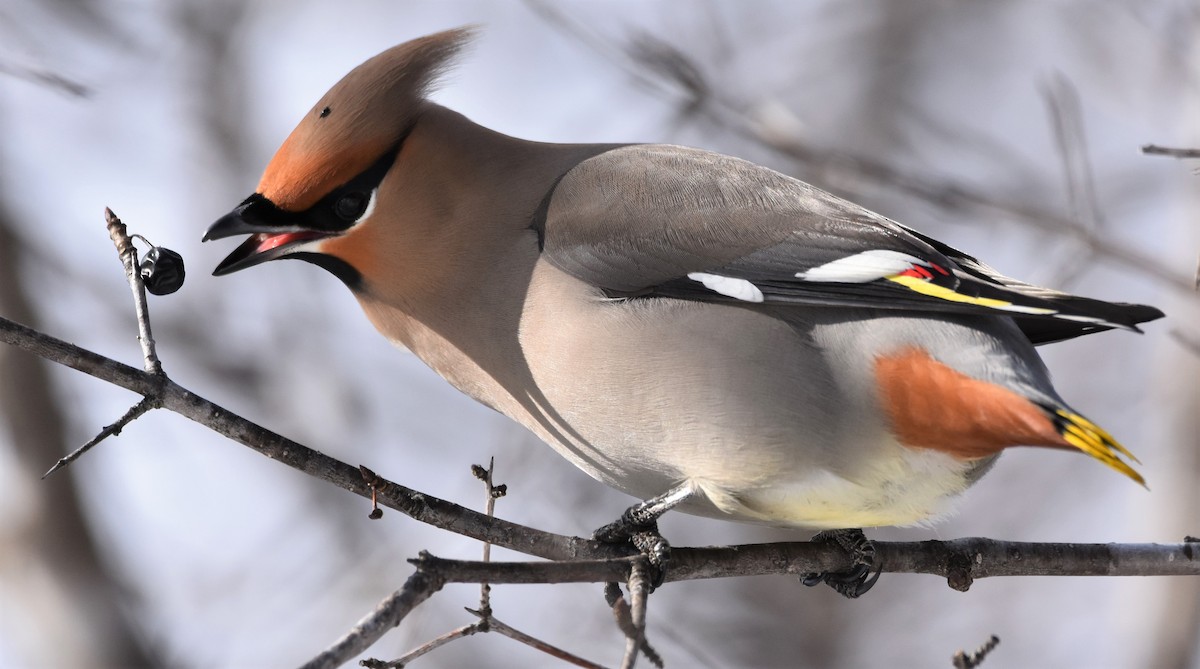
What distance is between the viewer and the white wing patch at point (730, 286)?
10.9 feet

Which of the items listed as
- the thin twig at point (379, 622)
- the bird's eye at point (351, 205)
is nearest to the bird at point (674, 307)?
the bird's eye at point (351, 205)

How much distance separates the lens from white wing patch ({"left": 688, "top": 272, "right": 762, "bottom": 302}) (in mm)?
3316

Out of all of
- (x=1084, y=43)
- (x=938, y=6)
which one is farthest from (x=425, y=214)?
(x=938, y=6)

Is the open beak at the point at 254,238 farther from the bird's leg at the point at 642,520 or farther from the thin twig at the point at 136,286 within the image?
the bird's leg at the point at 642,520

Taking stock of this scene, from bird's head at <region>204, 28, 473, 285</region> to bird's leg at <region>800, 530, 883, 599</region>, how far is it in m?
1.59

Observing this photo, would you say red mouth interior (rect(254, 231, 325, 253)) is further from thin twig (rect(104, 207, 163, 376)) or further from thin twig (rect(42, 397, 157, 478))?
thin twig (rect(42, 397, 157, 478))

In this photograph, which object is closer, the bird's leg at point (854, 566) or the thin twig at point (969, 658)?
the thin twig at point (969, 658)

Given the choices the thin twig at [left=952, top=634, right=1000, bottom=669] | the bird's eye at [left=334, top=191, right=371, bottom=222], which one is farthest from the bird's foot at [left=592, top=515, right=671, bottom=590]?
the bird's eye at [left=334, top=191, right=371, bottom=222]

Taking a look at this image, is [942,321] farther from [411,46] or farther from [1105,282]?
[1105,282]

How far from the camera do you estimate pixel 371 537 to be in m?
7.57

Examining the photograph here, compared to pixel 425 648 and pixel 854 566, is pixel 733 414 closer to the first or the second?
pixel 854 566

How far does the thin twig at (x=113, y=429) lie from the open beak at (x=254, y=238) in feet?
2.14

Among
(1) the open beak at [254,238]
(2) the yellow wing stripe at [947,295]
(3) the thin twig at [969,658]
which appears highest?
(1) the open beak at [254,238]

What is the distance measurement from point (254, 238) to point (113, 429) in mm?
1044
